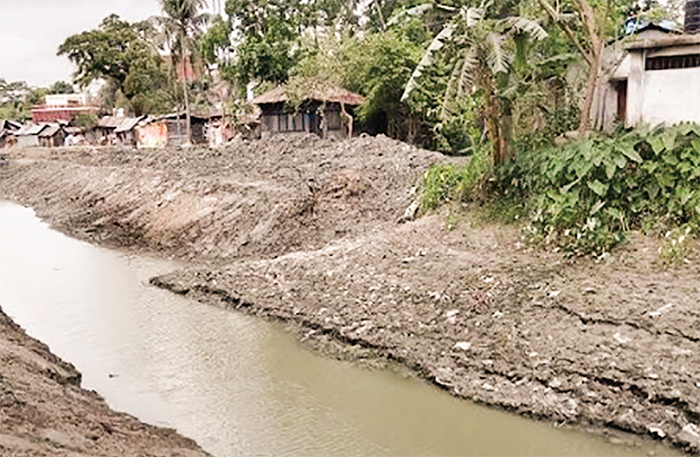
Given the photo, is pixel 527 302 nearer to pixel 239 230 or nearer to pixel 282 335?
pixel 282 335

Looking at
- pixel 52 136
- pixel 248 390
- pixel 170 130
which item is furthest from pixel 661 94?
pixel 52 136

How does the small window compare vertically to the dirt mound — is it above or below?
above

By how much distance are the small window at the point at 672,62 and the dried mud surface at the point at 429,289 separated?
13.0ft

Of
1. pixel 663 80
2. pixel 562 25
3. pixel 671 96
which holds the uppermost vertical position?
pixel 562 25

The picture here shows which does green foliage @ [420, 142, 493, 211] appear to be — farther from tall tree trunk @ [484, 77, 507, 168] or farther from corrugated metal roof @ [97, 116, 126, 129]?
corrugated metal roof @ [97, 116, 126, 129]

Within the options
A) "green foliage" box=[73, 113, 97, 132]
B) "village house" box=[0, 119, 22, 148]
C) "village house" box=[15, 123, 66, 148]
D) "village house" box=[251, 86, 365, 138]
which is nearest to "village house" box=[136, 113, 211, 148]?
"village house" box=[251, 86, 365, 138]

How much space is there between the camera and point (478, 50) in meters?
12.4

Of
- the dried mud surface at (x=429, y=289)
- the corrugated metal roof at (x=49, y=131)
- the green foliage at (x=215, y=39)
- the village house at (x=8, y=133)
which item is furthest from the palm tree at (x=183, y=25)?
the village house at (x=8, y=133)

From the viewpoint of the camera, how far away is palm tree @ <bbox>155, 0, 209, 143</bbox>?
37.8 meters

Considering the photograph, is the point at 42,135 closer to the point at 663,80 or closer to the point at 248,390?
the point at 248,390

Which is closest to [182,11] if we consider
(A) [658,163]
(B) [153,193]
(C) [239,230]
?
(B) [153,193]

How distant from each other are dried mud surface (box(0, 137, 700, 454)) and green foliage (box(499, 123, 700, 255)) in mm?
476

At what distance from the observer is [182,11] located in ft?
124

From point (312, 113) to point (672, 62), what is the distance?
65.7 ft
